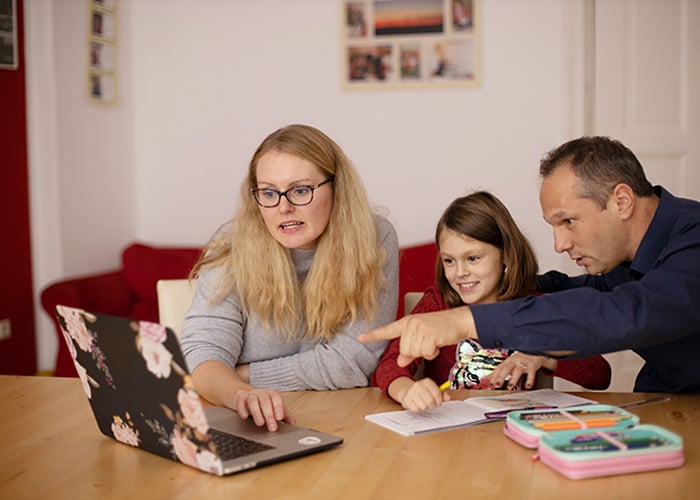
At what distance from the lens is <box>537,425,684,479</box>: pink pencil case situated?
47.8 inches

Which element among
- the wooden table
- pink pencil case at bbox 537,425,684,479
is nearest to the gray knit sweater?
the wooden table

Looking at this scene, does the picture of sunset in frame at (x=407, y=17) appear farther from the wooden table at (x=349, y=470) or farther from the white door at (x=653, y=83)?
the wooden table at (x=349, y=470)

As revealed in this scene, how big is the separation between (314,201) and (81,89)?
8.34ft

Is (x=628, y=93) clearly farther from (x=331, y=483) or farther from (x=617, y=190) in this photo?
(x=331, y=483)

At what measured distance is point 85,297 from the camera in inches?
148

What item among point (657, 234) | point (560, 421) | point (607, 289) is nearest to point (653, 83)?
point (607, 289)

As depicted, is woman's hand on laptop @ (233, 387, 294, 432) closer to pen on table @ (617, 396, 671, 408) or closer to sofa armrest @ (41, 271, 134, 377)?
pen on table @ (617, 396, 671, 408)

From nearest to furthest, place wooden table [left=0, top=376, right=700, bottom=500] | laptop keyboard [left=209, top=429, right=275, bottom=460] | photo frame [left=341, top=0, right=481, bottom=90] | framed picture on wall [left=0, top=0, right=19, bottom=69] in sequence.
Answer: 1. wooden table [left=0, top=376, right=700, bottom=500]
2. laptop keyboard [left=209, top=429, right=275, bottom=460]
3. framed picture on wall [left=0, top=0, right=19, bottom=69]
4. photo frame [left=341, top=0, right=481, bottom=90]

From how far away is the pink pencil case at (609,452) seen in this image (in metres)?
1.21

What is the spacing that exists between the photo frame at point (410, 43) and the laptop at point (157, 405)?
9.46ft

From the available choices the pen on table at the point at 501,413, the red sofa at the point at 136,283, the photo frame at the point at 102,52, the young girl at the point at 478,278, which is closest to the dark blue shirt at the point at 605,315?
the pen on table at the point at 501,413

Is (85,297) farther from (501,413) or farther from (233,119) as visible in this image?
(501,413)

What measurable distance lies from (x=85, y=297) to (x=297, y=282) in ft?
6.64

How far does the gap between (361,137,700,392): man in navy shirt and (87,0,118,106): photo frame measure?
9.27 feet
